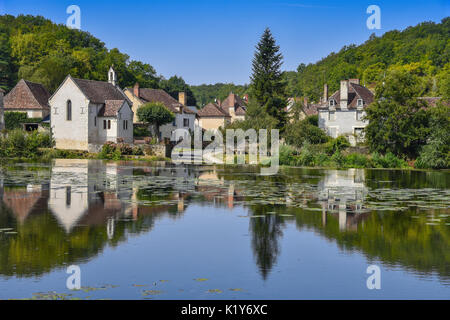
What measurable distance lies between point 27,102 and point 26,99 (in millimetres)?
504

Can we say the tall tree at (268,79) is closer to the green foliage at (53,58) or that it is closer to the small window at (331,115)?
the small window at (331,115)

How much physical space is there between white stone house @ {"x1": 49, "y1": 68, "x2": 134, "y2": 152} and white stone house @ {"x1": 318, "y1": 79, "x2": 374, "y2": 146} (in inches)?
1040

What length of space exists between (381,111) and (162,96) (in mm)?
41220

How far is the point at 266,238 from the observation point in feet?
49.4

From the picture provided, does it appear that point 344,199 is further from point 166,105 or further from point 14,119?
point 166,105

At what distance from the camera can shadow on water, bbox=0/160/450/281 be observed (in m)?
12.9

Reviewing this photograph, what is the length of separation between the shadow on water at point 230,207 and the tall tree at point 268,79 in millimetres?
32014

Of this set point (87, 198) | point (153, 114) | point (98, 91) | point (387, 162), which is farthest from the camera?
point (153, 114)

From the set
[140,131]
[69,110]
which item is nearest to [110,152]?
[69,110]

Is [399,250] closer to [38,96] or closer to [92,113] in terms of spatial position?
[92,113]

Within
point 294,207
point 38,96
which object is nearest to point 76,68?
point 38,96

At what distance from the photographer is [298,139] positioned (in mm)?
56688

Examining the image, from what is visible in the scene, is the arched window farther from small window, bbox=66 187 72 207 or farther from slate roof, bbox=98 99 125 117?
small window, bbox=66 187 72 207

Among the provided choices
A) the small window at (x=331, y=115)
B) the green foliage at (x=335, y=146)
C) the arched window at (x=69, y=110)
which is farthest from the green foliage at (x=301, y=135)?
the arched window at (x=69, y=110)
